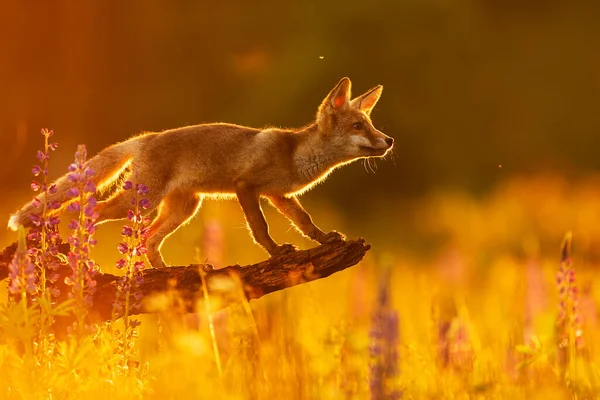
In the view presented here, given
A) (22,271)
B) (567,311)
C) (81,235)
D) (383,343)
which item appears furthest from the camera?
(567,311)

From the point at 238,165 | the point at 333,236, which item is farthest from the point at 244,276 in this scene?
the point at 238,165

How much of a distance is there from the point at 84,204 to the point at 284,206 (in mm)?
3514

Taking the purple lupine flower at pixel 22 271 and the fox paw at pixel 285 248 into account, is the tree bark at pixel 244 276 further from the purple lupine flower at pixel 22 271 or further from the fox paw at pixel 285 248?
the purple lupine flower at pixel 22 271

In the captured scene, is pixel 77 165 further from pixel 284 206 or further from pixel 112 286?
pixel 284 206

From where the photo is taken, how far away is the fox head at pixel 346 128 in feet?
25.2

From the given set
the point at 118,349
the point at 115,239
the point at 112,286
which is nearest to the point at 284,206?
the point at 112,286

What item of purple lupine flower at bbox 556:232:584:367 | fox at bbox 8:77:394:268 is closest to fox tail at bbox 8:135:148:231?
fox at bbox 8:77:394:268

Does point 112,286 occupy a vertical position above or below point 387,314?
above

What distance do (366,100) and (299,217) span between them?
61.5 inches

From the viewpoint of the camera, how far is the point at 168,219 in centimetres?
766

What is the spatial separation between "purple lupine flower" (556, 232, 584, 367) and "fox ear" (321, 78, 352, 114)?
3.33m

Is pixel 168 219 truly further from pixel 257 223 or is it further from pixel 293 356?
pixel 293 356

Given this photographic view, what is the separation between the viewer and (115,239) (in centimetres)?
1431

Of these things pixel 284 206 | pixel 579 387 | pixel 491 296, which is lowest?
pixel 579 387
